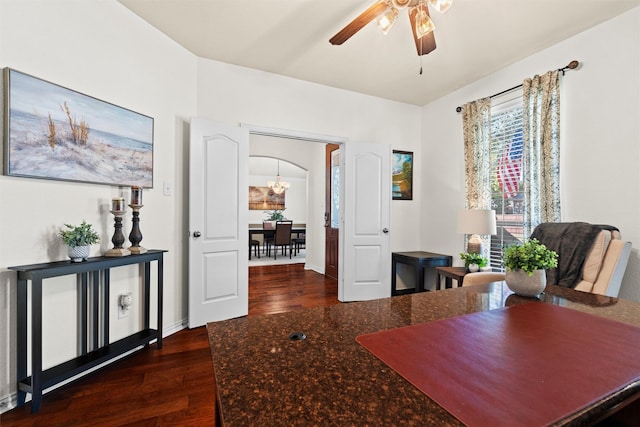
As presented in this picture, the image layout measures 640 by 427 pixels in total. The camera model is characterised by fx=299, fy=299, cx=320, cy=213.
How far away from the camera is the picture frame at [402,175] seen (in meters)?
4.29

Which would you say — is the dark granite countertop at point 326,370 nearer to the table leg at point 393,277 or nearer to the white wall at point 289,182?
the table leg at point 393,277

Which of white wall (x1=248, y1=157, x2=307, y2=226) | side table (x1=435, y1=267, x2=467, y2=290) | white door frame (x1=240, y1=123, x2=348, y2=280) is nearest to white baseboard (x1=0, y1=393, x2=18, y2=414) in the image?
white door frame (x1=240, y1=123, x2=348, y2=280)

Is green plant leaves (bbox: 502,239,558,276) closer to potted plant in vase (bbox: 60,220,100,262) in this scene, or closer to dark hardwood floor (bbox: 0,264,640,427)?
dark hardwood floor (bbox: 0,264,640,427)

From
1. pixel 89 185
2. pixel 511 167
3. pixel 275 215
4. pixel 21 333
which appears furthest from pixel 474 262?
pixel 275 215

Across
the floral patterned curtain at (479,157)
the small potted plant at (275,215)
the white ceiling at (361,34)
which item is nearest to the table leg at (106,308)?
the white ceiling at (361,34)

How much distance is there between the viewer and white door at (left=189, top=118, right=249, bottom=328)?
292cm

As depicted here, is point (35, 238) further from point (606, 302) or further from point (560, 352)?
point (606, 302)

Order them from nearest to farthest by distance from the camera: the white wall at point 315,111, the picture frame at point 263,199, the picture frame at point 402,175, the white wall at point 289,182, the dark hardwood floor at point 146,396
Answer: the dark hardwood floor at point 146,396, the white wall at point 315,111, the picture frame at point 402,175, the white wall at point 289,182, the picture frame at point 263,199

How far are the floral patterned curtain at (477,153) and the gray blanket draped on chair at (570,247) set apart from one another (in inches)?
39.8

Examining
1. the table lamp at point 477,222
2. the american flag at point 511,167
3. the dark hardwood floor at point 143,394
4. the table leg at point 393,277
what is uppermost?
the american flag at point 511,167

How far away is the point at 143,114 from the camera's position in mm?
2516

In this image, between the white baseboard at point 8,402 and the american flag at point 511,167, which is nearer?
the white baseboard at point 8,402

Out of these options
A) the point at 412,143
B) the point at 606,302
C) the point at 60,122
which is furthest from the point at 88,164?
the point at 412,143

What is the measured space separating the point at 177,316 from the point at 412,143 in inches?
147
